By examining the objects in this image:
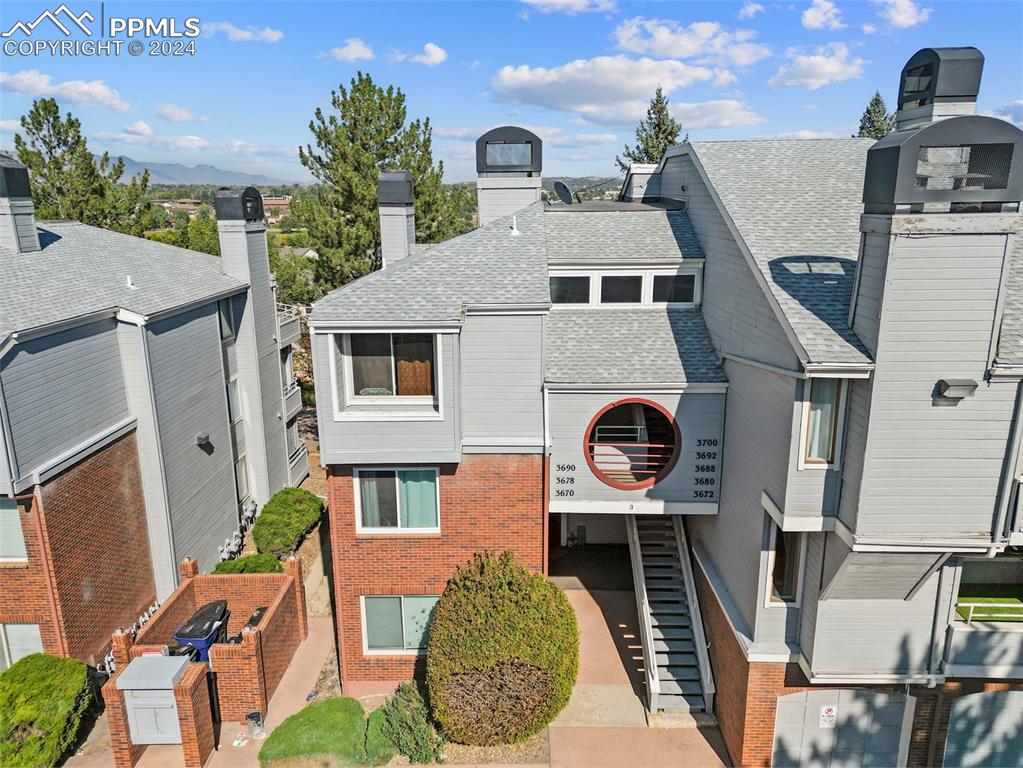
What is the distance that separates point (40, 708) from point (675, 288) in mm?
15632

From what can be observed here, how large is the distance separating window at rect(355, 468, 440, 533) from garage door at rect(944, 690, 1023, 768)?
10.5 m

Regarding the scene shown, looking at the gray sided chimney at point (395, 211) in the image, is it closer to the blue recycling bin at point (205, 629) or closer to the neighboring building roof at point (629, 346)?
the neighboring building roof at point (629, 346)

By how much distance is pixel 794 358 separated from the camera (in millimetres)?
10266

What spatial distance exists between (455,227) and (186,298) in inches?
599

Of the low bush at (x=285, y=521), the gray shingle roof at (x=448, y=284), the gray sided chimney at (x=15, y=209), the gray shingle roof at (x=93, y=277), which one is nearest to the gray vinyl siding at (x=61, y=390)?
the gray shingle roof at (x=93, y=277)

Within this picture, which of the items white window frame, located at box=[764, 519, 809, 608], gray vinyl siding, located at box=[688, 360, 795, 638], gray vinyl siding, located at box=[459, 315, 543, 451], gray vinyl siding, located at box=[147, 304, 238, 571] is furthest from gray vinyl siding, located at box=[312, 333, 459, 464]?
white window frame, located at box=[764, 519, 809, 608]

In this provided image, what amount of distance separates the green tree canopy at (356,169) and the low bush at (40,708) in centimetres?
1812

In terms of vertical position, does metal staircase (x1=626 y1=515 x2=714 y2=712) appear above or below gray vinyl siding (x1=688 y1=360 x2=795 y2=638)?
below

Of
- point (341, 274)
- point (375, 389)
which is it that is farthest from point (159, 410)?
point (341, 274)

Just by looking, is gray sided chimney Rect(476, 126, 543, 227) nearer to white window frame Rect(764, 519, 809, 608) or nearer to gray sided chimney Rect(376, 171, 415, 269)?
gray sided chimney Rect(376, 171, 415, 269)

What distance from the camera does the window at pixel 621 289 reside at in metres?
15.9

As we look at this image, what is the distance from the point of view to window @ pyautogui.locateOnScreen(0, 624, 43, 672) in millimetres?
14000

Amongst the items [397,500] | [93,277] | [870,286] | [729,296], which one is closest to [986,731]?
[870,286]

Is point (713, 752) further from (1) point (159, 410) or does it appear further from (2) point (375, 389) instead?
(1) point (159, 410)
